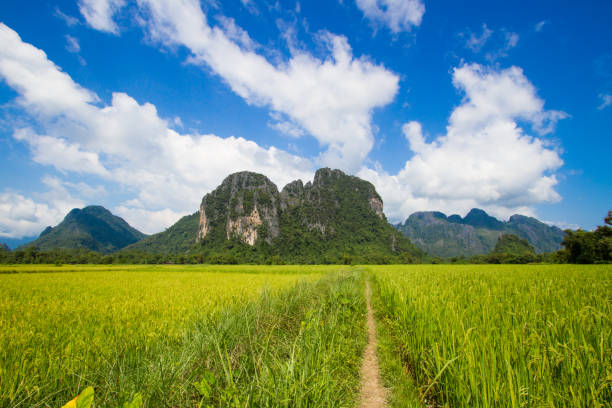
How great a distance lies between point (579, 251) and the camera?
125 ft

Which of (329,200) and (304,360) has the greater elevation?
(329,200)

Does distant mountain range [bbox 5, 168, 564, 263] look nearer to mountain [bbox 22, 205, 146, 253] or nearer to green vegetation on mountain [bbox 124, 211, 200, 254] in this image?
green vegetation on mountain [bbox 124, 211, 200, 254]

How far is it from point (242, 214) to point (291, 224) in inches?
872

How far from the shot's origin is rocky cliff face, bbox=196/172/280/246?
93.1m

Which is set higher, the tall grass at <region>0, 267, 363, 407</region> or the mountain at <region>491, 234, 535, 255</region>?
the mountain at <region>491, 234, 535, 255</region>

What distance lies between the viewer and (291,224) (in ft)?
344

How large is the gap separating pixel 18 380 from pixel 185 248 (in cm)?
12241

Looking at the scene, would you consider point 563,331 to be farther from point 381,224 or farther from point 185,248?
point 185,248

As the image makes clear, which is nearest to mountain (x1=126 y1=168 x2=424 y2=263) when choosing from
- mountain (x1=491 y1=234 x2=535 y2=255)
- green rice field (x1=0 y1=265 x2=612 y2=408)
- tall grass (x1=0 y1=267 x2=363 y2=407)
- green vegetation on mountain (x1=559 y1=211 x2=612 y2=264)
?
mountain (x1=491 y1=234 x2=535 y2=255)

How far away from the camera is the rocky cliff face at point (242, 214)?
3666 inches

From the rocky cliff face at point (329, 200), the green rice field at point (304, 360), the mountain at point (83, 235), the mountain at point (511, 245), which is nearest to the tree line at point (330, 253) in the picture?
the rocky cliff face at point (329, 200)

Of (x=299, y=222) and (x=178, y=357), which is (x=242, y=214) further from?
(x=178, y=357)

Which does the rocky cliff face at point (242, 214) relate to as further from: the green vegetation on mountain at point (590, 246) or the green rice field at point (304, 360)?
the green rice field at point (304, 360)

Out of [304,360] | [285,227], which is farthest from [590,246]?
[285,227]
